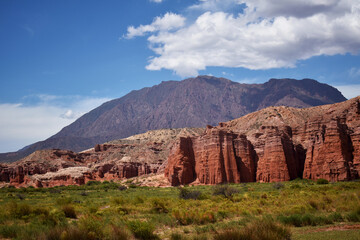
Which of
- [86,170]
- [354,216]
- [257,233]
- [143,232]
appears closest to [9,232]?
[143,232]

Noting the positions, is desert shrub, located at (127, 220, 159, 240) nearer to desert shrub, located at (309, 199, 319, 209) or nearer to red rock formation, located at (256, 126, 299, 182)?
desert shrub, located at (309, 199, 319, 209)

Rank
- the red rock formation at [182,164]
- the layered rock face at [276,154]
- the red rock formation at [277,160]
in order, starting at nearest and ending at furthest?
1. the layered rock face at [276,154]
2. the red rock formation at [277,160]
3. the red rock formation at [182,164]

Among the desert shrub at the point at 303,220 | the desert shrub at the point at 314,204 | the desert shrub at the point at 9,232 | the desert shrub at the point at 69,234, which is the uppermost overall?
the desert shrub at the point at 69,234

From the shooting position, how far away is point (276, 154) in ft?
206

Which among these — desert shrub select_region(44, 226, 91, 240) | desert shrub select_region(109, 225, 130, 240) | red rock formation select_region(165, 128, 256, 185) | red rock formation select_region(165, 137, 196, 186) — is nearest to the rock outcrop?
red rock formation select_region(165, 137, 196, 186)

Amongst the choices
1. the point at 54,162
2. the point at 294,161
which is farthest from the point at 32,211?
the point at 54,162

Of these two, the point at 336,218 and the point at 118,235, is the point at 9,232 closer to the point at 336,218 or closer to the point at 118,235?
the point at 118,235

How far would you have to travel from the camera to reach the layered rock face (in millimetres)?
56594

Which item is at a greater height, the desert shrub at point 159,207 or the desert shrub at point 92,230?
the desert shrub at point 92,230

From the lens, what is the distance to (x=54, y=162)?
113 meters

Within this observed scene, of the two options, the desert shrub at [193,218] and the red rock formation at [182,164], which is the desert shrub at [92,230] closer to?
the desert shrub at [193,218]

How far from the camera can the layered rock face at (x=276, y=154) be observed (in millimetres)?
56594

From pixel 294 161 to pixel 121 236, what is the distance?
58.4 metres

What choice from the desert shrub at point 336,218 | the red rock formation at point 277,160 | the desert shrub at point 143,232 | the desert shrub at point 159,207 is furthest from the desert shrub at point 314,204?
the red rock formation at point 277,160
